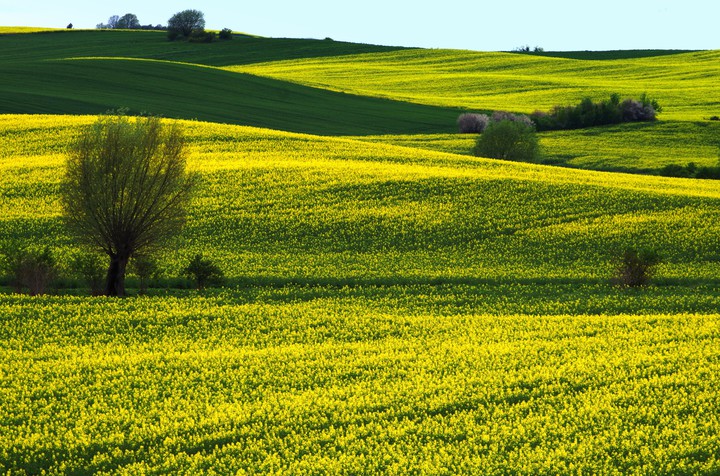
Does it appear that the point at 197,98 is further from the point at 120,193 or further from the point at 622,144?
the point at 120,193

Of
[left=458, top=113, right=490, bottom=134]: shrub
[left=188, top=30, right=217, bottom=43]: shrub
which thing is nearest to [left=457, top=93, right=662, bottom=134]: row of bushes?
[left=458, top=113, right=490, bottom=134]: shrub

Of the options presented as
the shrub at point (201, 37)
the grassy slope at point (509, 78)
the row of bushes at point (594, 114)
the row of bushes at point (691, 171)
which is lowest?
the row of bushes at point (691, 171)

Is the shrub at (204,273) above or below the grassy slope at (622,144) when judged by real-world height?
below

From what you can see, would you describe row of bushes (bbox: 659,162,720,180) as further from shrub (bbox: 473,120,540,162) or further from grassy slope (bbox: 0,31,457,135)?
grassy slope (bbox: 0,31,457,135)

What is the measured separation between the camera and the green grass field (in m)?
14.7

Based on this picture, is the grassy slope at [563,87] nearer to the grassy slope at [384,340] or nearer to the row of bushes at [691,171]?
the row of bushes at [691,171]

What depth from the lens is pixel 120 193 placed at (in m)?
27.9

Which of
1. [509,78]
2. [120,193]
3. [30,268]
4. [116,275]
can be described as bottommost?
[116,275]

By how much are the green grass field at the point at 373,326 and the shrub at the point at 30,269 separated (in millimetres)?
999

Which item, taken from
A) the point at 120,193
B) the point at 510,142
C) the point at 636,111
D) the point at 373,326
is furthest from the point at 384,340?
the point at 636,111

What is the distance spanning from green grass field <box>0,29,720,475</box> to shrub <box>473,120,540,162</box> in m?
3.35

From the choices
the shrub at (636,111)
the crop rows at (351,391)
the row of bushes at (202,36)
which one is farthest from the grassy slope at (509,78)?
the crop rows at (351,391)

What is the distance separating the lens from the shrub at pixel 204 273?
28.3 metres

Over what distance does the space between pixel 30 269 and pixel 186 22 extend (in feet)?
397
